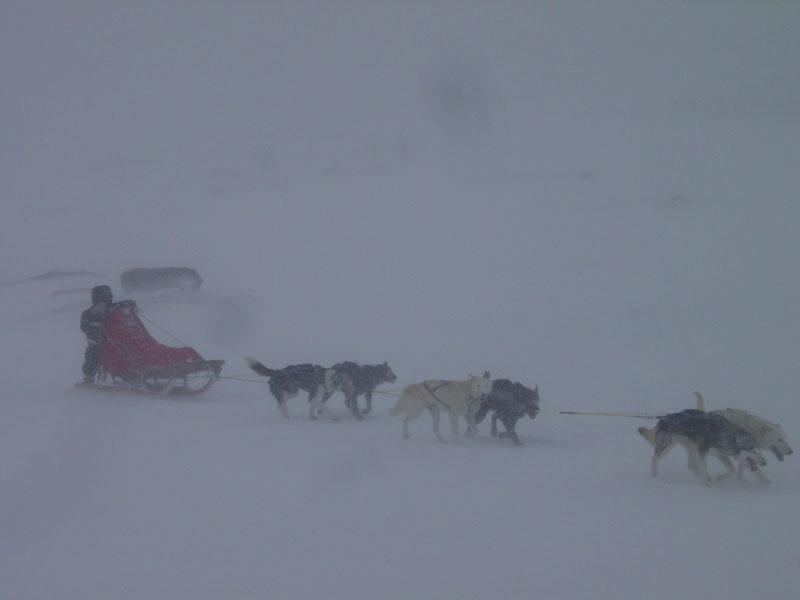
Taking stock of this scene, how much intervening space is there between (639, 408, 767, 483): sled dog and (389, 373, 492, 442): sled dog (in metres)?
1.56

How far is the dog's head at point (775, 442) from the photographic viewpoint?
4602 mm

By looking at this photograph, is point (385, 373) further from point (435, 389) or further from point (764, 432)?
point (764, 432)

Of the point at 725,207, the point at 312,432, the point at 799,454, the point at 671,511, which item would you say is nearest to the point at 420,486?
the point at 671,511

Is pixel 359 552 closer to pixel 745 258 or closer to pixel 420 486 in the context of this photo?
pixel 420 486

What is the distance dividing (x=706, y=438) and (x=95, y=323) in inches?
241

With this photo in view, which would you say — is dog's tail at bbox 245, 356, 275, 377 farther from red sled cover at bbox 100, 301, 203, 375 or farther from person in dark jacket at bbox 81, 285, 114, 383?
person in dark jacket at bbox 81, 285, 114, 383

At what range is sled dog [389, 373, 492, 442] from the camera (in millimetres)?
5785

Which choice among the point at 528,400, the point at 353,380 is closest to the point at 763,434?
the point at 528,400

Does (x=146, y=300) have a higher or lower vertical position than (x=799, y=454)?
higher

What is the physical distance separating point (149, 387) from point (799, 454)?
20.3 ft

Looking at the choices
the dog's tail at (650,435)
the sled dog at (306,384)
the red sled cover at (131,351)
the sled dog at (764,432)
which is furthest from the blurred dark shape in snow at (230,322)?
the sled dog at (764,432)

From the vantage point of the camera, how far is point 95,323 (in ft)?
25.2

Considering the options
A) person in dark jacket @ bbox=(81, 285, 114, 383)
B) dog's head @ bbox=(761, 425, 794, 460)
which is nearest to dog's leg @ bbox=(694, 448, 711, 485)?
dog's head @ bbox=(761, 425, 794, 460)

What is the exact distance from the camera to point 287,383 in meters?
6.74
